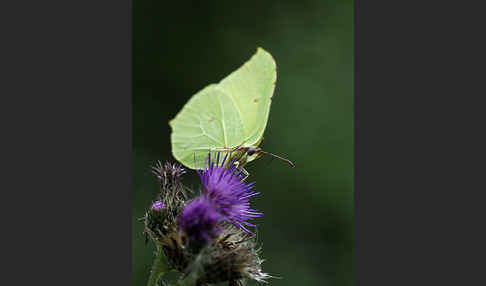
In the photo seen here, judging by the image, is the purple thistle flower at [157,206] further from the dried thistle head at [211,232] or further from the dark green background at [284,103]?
the dark green background at [284,103]

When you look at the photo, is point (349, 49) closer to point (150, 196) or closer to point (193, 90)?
point (193, 90)

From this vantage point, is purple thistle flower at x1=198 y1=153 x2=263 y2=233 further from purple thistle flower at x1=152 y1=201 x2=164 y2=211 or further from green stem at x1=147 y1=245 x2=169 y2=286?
green stem at x1=147 y1=245 x2=169 y2=286

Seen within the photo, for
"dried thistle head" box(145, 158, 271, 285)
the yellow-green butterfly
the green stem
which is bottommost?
the green stem

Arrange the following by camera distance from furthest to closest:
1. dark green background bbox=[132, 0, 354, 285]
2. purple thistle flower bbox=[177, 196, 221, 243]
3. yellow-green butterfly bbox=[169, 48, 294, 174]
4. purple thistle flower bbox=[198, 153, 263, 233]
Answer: dark green background bbox=[132, 0, 354, 285]
yellow-green butterfly bbox=[169, 48, 294, 174]
purple thistle flower bbox=[198, 153, 263, 233]
purple thistle flower bbox=[177, 196, 221, 243]

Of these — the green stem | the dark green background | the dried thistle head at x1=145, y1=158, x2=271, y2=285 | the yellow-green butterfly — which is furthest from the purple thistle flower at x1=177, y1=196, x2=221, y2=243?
the dark green background

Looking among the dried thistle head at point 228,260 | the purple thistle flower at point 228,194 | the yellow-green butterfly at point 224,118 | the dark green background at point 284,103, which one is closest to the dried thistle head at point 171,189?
the purple thistle flower at point 228,194

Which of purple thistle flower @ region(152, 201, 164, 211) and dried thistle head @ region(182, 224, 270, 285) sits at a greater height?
purple thistle flower @ region(152, 201, 164, 211)

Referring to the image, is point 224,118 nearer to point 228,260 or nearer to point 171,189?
point 171,189

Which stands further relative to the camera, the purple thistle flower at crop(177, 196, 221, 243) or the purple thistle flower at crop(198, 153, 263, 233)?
the purple thistle flower at crop(198, 153, 263, 233)
